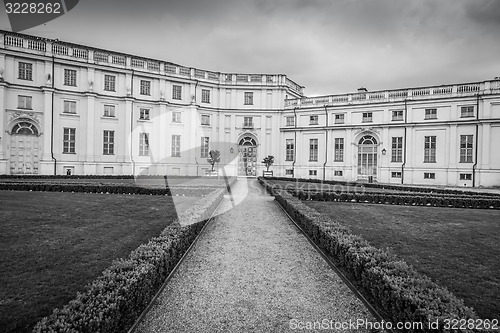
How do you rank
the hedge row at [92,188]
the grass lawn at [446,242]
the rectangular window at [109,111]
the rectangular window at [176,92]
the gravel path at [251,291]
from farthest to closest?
the rectangular window at [176,92] < the rectangular window at [109,111] < the hedge row at [92,188] < the grass lawn at [446,242] < the gravel path at [251,291]

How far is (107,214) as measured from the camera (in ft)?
35.4

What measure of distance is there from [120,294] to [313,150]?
34.1m

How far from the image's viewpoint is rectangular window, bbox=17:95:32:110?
27589mm

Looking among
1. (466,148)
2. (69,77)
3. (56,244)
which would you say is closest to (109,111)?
(69,77)

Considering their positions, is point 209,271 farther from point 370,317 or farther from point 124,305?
point 370,317

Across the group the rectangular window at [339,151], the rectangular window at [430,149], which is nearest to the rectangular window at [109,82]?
the rectangular window at [339,151]

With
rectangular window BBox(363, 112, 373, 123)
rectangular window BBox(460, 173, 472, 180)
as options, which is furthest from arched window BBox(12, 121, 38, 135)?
rectangular window BBox(460, 173, 472, 180)

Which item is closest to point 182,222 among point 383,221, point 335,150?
point 383,221

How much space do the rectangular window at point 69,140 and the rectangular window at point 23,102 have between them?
3804mm

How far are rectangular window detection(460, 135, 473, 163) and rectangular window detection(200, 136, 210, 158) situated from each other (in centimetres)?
2871

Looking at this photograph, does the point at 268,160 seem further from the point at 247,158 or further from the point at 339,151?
the point at 339,151

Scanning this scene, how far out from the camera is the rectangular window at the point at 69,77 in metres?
29.7

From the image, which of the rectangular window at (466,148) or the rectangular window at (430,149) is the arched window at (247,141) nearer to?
the rectangular window at (430,149)

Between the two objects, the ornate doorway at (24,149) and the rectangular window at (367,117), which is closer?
the ornate doorway at (24,149)
